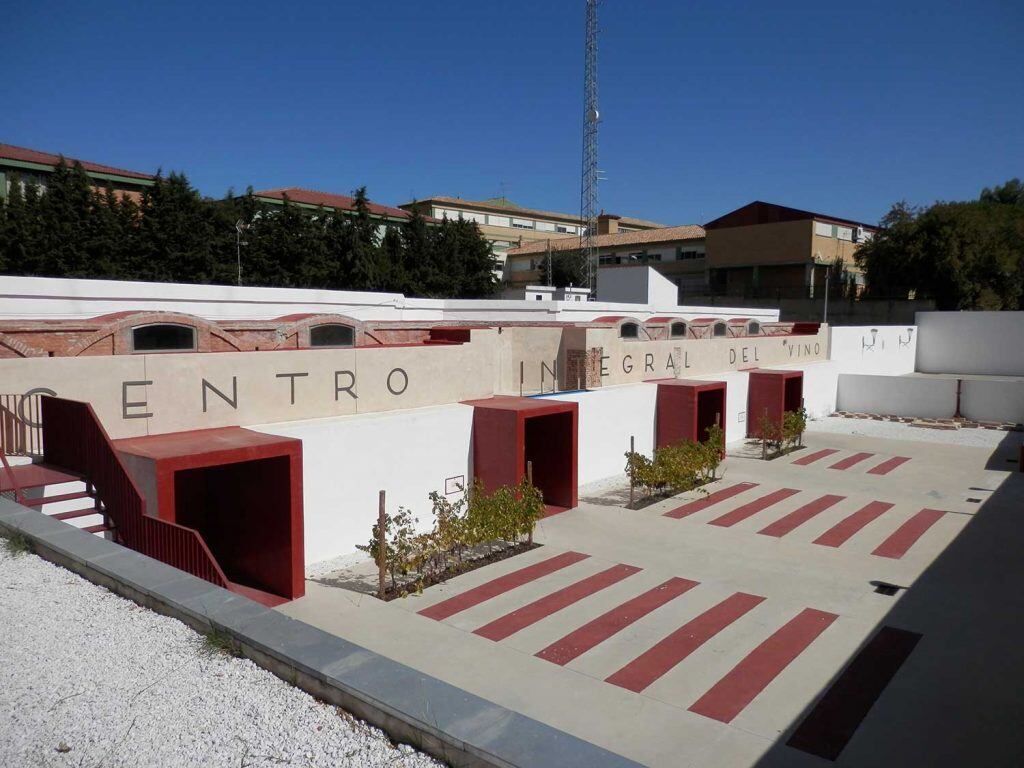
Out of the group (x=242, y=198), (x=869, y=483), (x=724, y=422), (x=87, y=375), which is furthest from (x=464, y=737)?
(x=242, y=198)

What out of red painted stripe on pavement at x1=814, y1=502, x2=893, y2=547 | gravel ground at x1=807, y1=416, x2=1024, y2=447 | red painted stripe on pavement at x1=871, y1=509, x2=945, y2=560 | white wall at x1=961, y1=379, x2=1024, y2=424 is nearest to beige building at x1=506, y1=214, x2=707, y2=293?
white wall at x1=961, y1=379, x2=1024, y2=424

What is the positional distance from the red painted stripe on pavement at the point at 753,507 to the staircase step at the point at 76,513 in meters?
10.3

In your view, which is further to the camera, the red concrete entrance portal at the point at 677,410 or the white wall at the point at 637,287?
the white wall at the point at 637,287

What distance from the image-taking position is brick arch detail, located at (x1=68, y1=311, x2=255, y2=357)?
13.1 meters

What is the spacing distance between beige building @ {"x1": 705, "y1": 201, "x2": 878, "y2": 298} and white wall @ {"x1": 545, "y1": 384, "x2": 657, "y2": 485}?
3045cm

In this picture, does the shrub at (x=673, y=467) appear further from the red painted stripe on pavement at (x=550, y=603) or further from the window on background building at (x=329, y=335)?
the window on background building at (x=329, y=335)

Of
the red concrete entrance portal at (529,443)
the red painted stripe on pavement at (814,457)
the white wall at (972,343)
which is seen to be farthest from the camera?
the white wall at (972,343)

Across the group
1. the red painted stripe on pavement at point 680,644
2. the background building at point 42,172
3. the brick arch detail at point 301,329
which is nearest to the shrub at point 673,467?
the red painted stripe on pavement at point 680,644

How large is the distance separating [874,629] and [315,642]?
24.6 feet

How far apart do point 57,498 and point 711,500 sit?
1202cm

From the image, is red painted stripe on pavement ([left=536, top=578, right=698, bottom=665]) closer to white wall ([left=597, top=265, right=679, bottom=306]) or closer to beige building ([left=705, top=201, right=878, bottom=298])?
white wall ([left=597, top=265, right=679, bottom=306])

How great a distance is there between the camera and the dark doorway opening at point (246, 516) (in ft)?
32.8

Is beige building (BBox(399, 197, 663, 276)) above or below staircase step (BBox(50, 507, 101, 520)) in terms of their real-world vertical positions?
above

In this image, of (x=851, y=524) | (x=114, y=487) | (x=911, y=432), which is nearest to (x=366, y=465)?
(x=114, y=487)
